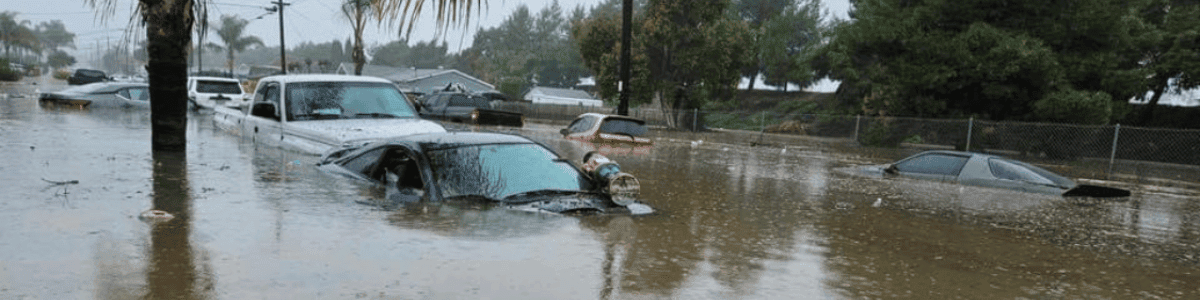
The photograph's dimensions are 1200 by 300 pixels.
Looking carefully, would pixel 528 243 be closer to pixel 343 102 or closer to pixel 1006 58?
pixel 343 102

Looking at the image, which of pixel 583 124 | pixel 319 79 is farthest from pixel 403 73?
pixel 319 79

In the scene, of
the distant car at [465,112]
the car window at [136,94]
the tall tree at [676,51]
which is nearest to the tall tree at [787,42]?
the tall tree at [676,51]

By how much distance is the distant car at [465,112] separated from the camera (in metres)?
26.0

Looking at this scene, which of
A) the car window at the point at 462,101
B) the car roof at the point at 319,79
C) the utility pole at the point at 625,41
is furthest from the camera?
the car window at the point at 462,101

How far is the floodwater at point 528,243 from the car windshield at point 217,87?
13.6 m

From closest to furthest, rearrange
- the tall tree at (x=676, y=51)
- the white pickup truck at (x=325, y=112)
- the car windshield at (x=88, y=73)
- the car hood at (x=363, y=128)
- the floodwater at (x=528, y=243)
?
1. the floodwater at (x=528, y=243)
2. the car hood at (x=363, y=128)
3. the white pickup truck at (x=325, y=112)
4. the tall tree at (x=676, y=51)
5. the car windshield at (x=88, y=73)

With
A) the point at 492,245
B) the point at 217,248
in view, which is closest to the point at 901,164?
the point at 492,245

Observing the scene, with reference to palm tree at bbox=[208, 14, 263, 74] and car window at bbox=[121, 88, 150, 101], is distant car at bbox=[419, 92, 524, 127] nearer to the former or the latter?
car window at bbox=[121, 88, 150, 101]

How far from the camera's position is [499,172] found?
751 centimetres

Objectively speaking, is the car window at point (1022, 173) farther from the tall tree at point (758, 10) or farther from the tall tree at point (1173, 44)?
the tall tree at point (758, 10)

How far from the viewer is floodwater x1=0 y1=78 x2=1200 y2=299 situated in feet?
15.6

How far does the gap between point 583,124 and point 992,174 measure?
11060 mm

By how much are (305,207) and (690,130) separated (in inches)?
1093

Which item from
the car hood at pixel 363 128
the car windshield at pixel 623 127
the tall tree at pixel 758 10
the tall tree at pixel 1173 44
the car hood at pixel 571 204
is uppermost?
the tall tree at pixel 758 10
